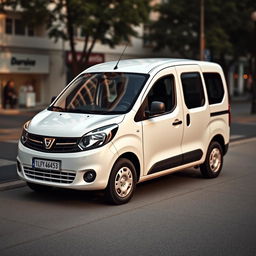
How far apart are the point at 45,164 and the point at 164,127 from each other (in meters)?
1.82

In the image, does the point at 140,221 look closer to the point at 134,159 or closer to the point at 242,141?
the point at 134,159

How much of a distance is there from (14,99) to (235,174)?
22625mm

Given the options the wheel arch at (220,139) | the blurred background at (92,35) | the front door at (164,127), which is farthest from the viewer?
the blurred background at (92,35)

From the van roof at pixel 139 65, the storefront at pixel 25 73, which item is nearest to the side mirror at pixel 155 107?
the van roof at pixel 139 65

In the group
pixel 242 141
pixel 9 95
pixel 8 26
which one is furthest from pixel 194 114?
pixel 8 26

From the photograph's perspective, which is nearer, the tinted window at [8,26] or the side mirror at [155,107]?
the side mirror at [155,107]

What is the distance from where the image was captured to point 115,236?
6.00 meters

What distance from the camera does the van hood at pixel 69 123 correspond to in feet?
23.8

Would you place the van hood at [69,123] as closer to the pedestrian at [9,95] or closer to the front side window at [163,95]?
the front side window at [163,95]

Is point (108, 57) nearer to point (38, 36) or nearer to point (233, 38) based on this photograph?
point (38, 36)

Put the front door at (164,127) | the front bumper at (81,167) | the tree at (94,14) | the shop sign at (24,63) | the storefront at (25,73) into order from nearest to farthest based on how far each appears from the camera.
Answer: the front bumper at (81,167)
the front door at (164,127)
the tree at (94,14)
the storefront at (25,73)
the shop sign at (24,63)

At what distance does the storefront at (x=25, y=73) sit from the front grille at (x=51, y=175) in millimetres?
24341

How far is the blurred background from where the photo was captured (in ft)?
88.3

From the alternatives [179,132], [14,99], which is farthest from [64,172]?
[14,99]
